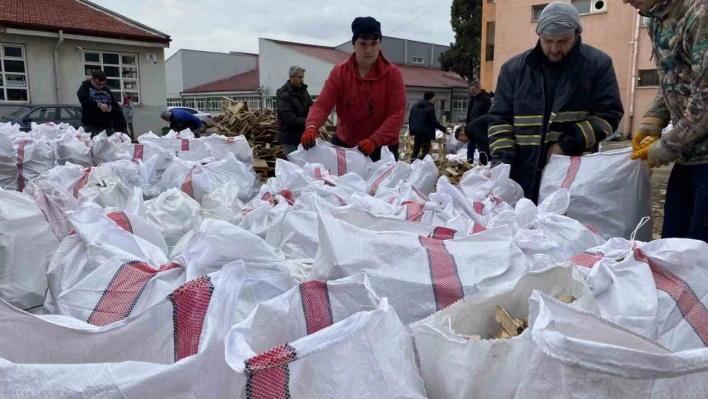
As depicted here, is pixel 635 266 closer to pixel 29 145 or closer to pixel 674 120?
pixel 674 120

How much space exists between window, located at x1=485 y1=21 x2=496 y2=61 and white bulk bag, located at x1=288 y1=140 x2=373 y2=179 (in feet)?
73.1

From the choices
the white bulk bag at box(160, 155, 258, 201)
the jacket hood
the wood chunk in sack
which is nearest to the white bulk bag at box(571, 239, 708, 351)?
the wood chunk in sack

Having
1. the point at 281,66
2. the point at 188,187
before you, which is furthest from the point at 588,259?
the point at 281,66

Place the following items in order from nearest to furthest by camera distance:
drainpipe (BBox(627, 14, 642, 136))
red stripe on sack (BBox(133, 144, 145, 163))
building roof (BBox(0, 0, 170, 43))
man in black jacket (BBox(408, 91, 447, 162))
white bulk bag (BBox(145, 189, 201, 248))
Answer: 1. white bulk bag (BBox(145, 189, 201, 248))
2. red stripe on sack (BBox(133, 144, 145, 163))
3. man in black jacket (BBox(408, 91, 447, 162))
4. building roof (BBox(0, 0, 170, 43))
5. drainpipe (BBox(627, 14, 642, 136))

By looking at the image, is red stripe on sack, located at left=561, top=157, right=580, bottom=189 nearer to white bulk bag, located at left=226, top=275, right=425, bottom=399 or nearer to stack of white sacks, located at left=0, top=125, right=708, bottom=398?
stack of white sacks, located at left=0, top=125, right=708, bottom=398

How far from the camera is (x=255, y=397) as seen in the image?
847 millimetres

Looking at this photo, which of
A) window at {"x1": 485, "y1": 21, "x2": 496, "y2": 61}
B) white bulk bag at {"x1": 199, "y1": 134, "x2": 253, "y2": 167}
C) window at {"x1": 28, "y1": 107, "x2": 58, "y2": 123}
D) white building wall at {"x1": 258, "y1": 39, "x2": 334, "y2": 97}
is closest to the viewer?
white bulk bag at {"x1": 199, "y1": 134, "x2": 253, "y2": 167}

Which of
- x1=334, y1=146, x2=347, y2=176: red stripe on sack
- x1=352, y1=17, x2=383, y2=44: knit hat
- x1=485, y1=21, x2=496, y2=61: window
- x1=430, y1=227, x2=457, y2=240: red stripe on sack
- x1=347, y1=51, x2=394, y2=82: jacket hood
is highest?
x1=485, y1=21, x2=496, y2=61: window

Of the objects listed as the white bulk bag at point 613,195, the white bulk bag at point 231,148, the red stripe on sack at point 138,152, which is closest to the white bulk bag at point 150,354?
the white bulk bag at point 613,195

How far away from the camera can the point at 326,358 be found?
909mm

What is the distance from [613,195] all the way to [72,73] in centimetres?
1813

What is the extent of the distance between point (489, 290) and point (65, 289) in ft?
3.65

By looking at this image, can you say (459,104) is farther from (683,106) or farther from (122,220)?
(122,220)

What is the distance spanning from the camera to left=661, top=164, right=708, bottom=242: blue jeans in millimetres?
1900
